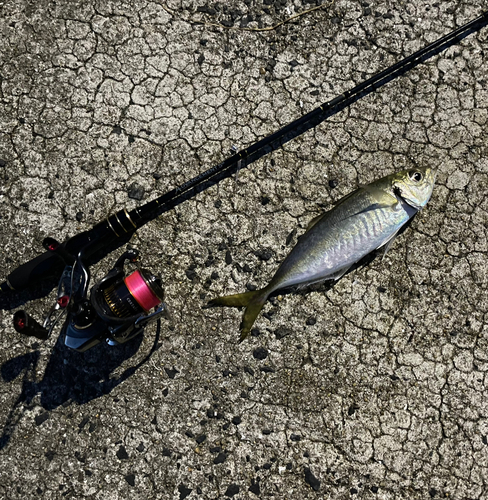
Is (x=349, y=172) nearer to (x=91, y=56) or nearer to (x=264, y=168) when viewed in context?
(x=264, y=168)

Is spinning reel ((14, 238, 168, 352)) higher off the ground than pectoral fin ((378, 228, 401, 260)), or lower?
higher

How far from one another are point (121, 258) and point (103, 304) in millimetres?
333

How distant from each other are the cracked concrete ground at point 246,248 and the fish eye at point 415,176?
0.34 metres

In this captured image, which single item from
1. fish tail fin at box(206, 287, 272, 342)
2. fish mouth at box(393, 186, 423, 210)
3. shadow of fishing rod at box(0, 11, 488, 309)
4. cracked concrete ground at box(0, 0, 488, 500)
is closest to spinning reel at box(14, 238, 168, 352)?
shadow of fishing rod at box(0, 11, 488, 309)

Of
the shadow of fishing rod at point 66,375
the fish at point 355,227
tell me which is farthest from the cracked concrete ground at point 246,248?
the fish at point 355,227

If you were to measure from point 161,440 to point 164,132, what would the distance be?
2292mm

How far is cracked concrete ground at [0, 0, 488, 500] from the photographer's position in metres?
3.39

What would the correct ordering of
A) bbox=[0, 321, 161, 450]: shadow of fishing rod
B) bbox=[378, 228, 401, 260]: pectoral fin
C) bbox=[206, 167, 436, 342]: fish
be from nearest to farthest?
bbox=[206, 167, 436, 342]: fish
bbox=[378, 228, 401, 260]: pectoral fin
bbox=[0, 321, 161, 450]: shadow of fishing rod

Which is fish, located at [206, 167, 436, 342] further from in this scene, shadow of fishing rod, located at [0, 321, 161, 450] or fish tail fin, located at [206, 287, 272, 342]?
shadow of fishing rod, located at [0, 321, 161, 450]

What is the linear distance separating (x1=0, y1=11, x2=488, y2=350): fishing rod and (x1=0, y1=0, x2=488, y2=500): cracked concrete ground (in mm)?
90

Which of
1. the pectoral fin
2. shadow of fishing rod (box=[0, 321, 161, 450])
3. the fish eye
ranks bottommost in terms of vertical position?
the pectoral fin

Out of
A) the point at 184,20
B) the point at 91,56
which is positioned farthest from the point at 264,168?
the point at 91,56

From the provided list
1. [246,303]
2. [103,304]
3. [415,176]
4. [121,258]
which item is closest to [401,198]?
[415,176]

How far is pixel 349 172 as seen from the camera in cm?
355
